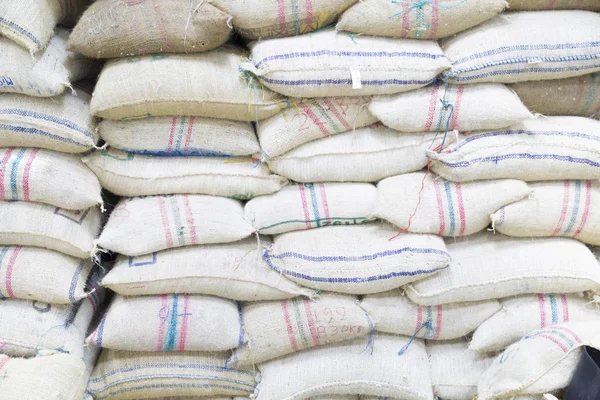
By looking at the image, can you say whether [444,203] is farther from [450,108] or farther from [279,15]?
[279,15]

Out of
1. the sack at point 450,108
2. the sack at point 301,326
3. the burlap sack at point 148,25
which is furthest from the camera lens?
the sack at point 301,326

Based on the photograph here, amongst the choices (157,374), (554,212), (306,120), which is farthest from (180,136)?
(554,212)

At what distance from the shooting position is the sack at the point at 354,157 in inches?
73.7

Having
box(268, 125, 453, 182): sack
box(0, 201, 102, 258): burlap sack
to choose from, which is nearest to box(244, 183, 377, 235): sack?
box(268, 125, 453, 182): sack

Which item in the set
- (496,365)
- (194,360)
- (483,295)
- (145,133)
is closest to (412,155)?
(483,295)

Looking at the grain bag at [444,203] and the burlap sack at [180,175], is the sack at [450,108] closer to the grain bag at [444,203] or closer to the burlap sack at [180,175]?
the grain bag at [444,203]

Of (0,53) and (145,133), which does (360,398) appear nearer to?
(145,133)

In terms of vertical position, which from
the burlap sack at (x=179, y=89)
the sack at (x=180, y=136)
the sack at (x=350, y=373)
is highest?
the burlap sack at (x=179, y=89)

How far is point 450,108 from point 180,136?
0.88 m

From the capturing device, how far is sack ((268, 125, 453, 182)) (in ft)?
6.14

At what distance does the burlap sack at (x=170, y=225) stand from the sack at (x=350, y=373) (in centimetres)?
51

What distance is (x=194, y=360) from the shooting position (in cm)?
196

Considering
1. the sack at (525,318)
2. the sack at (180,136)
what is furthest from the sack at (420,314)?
the sack at (180,136)

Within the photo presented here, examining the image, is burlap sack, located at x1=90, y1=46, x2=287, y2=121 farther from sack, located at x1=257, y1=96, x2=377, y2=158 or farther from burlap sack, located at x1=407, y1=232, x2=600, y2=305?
burlap sack, located at x1=407, y1=232, x2=600, y2=305
